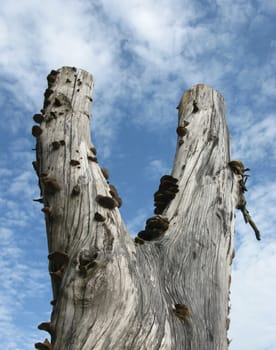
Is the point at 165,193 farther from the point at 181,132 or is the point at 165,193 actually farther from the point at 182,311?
the point at 182,311

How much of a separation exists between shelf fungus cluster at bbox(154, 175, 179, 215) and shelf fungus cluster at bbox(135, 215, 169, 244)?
1.16 ft

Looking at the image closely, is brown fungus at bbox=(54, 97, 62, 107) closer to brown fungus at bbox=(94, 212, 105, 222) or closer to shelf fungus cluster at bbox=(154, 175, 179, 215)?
shelf fungus cluster at bbox=(154, 175, 179, 215)

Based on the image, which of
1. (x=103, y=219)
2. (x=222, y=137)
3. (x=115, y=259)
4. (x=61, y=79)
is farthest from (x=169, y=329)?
(x=61, y=79)

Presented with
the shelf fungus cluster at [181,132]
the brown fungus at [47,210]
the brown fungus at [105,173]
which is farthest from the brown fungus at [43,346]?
the shelf fungus cluster at [181,132]

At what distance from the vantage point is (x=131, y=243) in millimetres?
3035

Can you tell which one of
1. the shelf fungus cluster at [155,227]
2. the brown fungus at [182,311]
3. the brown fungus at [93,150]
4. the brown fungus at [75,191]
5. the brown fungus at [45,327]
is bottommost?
the brown fungus at [45,327]

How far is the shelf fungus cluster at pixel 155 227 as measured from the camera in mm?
3348

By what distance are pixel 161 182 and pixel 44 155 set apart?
3.11 ft

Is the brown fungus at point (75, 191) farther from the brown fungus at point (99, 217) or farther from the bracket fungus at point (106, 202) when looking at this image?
the brown fungus at point (99, 217)

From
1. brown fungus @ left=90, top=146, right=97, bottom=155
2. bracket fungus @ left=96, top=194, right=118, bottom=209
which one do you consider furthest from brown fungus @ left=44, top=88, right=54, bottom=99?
bracket fungus @ left=96, top=194, right=118, bottom=209

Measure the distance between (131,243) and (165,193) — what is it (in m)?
0.81

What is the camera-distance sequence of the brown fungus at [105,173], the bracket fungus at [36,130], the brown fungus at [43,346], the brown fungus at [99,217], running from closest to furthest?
the brown fungus at [43,346] < the brown fungus at [99,217] < the brown fungus at [105,173] < the bracket fungus at [36,130]

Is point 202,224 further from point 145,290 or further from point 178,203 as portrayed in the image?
point 145,290

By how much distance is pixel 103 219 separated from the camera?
3.01 m
